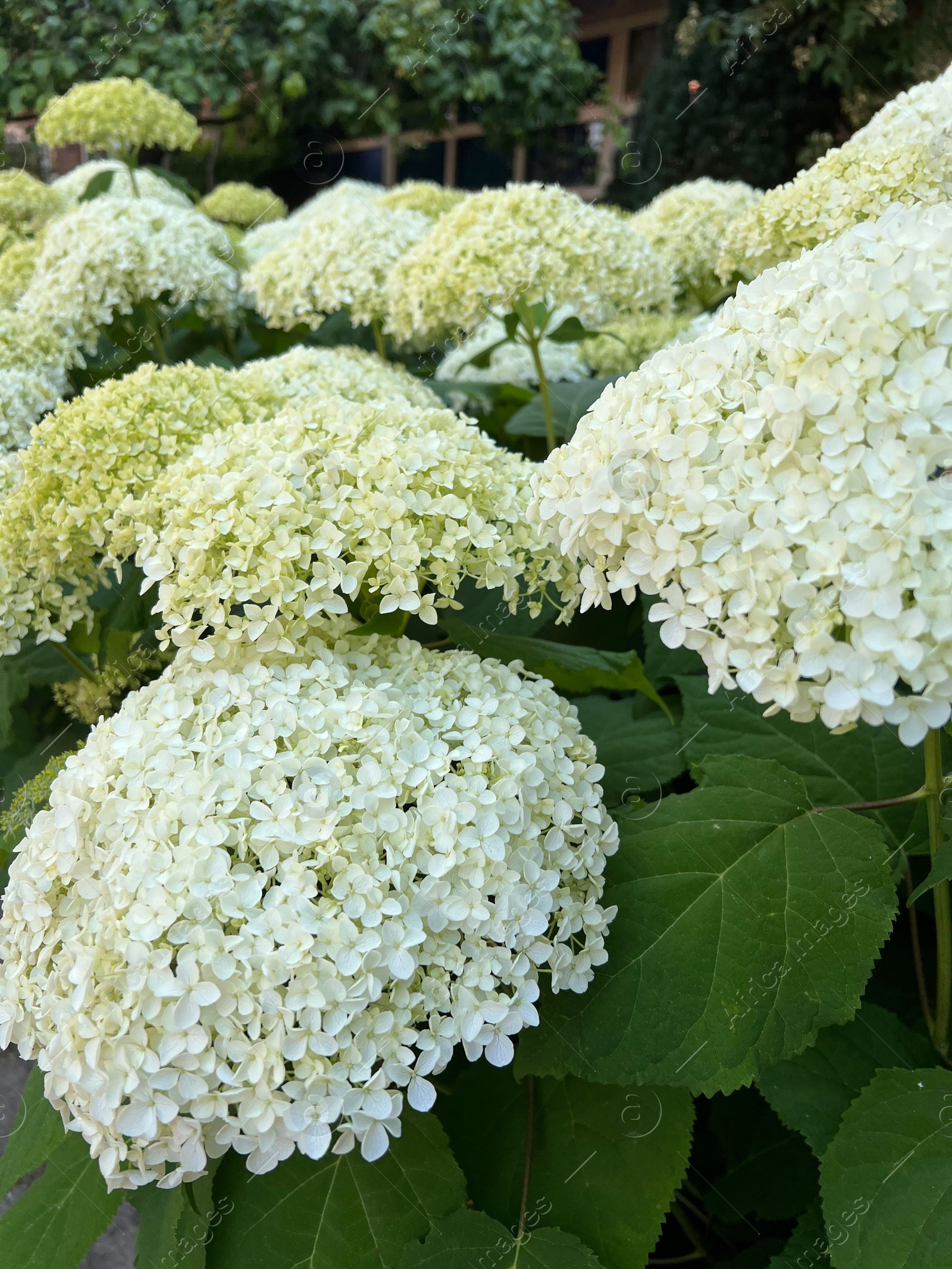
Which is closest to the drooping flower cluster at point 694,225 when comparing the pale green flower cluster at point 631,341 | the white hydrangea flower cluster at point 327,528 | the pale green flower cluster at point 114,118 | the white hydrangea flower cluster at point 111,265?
the pale green flower cluster at point 631,341

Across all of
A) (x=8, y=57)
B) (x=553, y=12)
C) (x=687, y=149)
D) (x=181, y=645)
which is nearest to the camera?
(x=181, y=645)

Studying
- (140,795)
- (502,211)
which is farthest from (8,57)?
(140,795)

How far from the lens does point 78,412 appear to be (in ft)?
3.89

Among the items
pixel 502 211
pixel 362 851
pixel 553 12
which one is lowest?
pixel 362 851

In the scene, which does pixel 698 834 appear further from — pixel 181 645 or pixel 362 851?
pixel 181 645

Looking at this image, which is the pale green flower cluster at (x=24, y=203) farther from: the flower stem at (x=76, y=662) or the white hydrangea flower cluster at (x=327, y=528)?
the white hydrangea flower cluster at (x=327, y=528)

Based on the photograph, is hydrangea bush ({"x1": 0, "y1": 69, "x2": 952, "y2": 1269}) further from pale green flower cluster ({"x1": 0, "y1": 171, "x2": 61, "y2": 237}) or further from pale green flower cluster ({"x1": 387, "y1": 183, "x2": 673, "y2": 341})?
pale green flower cluster ({"x1": 0, "y1": 171, "x2": 61, "y2": 237})

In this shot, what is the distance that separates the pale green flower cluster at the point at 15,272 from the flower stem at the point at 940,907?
81.6 inches

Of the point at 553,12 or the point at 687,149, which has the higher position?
the point at 553,12

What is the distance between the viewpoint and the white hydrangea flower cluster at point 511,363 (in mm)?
2410

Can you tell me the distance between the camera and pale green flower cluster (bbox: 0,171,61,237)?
2461 mm

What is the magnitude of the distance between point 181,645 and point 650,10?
7623 mm

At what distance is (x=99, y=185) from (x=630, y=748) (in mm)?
2195

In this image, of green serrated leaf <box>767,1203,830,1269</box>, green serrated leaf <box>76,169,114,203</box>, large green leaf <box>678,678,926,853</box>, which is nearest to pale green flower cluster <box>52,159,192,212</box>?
green serrated leaf <box>76,169,114,203</box>
